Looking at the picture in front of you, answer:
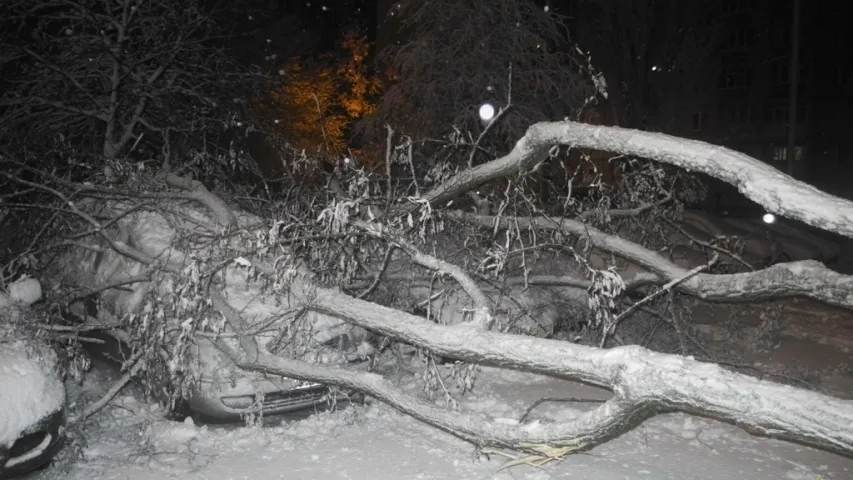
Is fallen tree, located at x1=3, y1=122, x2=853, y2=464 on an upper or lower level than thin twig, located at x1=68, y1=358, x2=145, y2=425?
upper

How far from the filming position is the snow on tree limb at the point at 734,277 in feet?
13.6

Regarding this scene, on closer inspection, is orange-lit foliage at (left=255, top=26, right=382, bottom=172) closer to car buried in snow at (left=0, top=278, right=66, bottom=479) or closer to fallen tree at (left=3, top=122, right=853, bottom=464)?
fallen tree at (left=3, top=122, right=853, bottom=464)

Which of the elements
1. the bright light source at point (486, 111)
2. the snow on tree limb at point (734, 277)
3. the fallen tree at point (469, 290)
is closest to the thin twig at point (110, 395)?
the fallen tree at point (469, 290)

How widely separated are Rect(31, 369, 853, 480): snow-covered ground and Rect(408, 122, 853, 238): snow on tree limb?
2.27 metres

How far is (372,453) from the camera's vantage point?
4992 millimetres

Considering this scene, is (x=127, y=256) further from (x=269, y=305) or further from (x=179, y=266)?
(x=269, y=305)

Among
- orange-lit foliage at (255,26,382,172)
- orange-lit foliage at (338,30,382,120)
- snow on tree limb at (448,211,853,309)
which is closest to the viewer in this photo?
snow on tree limb at (448,211,853,309)

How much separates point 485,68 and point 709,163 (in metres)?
10.4

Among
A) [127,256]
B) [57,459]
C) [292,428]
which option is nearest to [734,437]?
[292,428]

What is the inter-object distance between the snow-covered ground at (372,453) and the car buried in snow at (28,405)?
0.34 m

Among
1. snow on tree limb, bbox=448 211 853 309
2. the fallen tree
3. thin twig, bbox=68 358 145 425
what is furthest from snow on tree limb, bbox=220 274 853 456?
thin twig, bbox=68 358 145 425

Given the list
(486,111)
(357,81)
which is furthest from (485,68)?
(357,81)

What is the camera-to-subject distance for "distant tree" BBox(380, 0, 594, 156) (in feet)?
42.9

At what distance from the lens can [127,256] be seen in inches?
245
